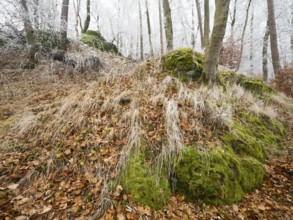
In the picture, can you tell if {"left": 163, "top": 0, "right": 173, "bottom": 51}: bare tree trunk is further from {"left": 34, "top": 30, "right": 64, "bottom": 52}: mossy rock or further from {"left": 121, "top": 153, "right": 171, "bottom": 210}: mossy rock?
{"left": 121, "top": 153, "right": 171, "bottom": 210}: mossy rock

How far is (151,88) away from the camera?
3.45 meters

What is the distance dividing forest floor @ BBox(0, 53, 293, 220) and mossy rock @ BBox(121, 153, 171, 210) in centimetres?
7

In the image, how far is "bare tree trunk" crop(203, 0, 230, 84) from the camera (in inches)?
124

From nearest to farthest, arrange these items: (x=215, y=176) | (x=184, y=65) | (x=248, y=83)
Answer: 1. (x=215, y=176)
2. (x=184, y=65)
3. (x=248, y=83)

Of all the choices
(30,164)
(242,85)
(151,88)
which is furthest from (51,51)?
(242,85)

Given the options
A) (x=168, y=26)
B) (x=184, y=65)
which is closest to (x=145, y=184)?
(x=184, y=65)

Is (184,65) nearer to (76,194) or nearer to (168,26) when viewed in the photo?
(168,26)

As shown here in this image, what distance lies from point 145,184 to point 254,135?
2239 millimetres

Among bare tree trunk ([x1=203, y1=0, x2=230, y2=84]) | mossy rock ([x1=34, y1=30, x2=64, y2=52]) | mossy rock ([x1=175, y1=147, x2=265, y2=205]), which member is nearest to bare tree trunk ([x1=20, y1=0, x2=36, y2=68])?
mossy rock ([x1=34, y1=30, x2=64, y2=52])

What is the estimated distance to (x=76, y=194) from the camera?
1940mm

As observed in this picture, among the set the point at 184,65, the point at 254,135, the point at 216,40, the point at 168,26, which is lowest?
the point at 254,135

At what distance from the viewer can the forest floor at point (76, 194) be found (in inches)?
70.0

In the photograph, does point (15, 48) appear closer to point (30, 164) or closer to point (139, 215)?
point (30, 164)

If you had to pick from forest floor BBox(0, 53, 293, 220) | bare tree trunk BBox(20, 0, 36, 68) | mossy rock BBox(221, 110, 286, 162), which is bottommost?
forest floor BBox(0, 53, 293, 220)
